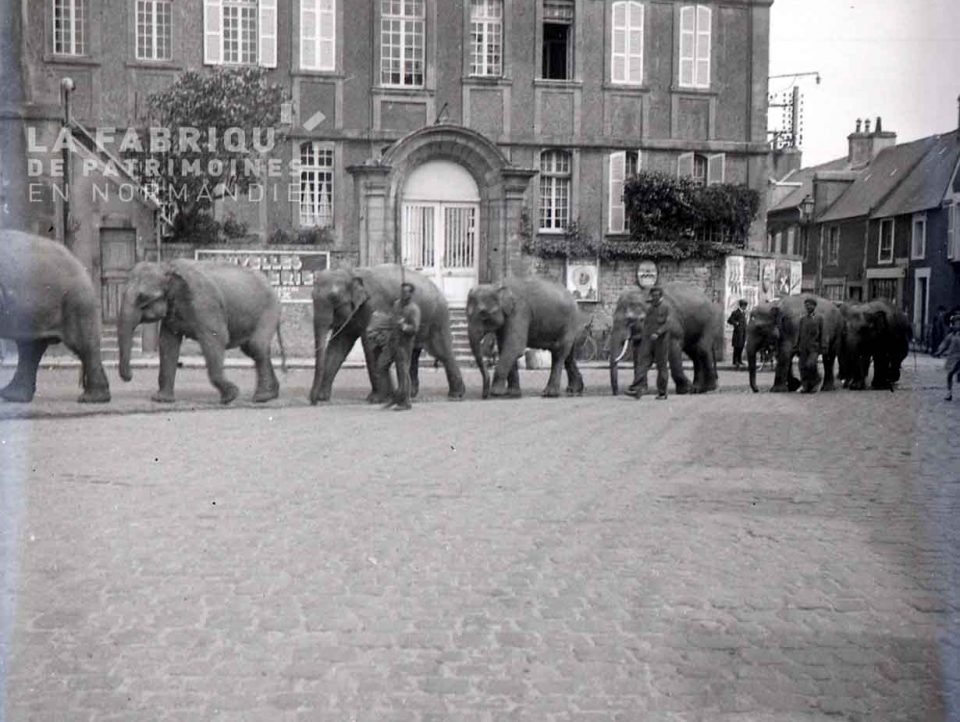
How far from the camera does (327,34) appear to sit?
3009cm

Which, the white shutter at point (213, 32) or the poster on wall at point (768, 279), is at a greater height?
the white shutter at point (213, 32)

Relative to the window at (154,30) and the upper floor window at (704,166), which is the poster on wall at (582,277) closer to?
the upper floor window at (704,166)

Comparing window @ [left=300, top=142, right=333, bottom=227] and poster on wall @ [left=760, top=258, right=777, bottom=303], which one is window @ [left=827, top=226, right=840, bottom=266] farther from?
window @ [left=300, top=142, right=333, bottom=227]

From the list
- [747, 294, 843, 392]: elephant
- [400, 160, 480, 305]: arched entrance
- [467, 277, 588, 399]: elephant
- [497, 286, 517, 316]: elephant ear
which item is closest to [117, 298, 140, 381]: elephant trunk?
[467, 277, 588, 399]: elephant

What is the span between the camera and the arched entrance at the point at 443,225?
2939cm

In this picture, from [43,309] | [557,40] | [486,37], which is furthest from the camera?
[557,40]

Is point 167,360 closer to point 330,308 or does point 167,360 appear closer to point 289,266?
point 330,308

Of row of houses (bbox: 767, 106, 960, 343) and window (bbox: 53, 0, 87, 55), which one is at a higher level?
window (bbox: 53, 0, 87, 55)

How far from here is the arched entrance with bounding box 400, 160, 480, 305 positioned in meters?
29.4

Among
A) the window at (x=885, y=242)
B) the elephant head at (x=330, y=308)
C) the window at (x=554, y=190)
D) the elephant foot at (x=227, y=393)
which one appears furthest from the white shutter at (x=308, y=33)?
the window at (x=885, y=242)

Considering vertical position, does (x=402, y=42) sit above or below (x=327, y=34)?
below

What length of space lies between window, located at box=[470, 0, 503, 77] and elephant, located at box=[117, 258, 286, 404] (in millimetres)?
15175

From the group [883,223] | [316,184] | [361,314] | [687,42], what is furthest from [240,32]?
[883,223]

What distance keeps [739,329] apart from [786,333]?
15.9 feet
